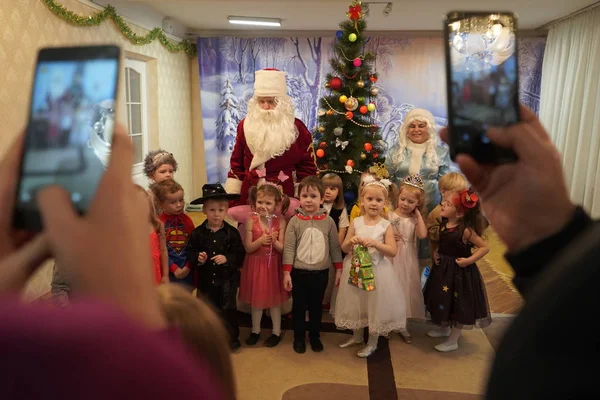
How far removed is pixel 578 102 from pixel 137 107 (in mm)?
4995

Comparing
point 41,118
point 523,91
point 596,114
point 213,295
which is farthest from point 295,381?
point 523,91

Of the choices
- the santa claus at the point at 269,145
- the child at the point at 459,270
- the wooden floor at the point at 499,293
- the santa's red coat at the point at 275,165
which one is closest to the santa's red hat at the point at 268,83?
the santa claus at the point at 269,145

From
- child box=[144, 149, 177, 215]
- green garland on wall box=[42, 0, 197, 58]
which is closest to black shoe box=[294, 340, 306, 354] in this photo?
child box=[144, 149, 177, 215]

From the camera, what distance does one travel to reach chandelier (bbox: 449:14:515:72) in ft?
2.24

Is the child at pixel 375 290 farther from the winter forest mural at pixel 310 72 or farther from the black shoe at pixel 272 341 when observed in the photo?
the winter forest mural at pixel 310 72

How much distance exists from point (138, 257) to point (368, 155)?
3395 mm

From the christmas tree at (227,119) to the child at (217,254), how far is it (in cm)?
409

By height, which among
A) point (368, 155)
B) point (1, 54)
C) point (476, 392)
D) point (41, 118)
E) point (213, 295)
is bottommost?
point (476, 392)

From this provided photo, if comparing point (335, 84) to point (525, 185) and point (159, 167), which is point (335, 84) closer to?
point (159, 167)

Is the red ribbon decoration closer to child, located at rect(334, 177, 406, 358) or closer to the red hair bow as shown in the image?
child, located at rect(334, 177, 406, 358)

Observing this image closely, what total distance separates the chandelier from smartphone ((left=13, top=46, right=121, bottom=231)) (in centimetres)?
47

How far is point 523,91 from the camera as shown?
633cm

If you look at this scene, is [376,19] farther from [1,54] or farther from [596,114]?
[1,54]

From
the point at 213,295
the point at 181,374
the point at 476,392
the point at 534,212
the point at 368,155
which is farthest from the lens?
the point at 368,155
